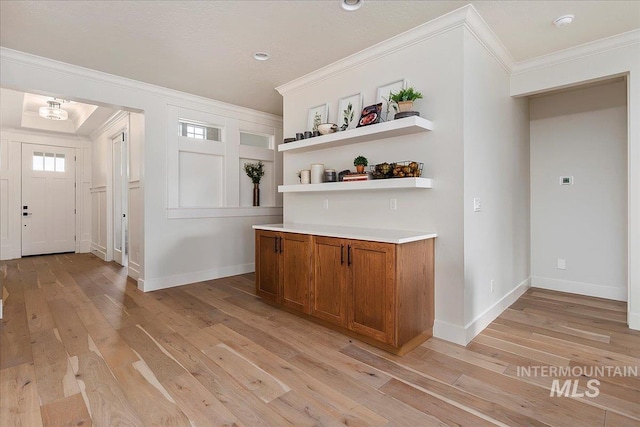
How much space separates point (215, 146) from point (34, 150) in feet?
15.6

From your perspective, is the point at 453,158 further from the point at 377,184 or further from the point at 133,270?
the point at 133,270

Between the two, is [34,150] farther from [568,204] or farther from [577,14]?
[568,204]

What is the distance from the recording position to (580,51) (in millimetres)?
3059

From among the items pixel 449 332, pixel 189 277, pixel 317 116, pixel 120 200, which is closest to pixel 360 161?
pixel 317 116

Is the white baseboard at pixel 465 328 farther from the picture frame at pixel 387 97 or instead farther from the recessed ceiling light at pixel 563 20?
the recessed ceiling light at pixel 563 20

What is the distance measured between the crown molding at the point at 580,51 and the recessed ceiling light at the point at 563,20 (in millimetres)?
593

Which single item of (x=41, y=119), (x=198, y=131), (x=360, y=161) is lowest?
(x=360, y=161)

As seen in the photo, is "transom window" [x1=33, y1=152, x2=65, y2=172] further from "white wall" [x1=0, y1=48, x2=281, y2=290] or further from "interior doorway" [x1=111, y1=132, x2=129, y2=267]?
"white wall" [x1=0, y1=48, x2=281, y2=290]

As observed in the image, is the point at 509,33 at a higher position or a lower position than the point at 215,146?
higher

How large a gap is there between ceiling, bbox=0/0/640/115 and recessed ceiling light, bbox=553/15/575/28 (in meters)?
0.05

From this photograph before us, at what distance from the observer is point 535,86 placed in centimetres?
338

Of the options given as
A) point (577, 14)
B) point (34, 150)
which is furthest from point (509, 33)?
point (34, 150)

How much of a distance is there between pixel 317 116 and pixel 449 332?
2.60 metres

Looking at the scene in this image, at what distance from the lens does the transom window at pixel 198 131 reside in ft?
15.1
